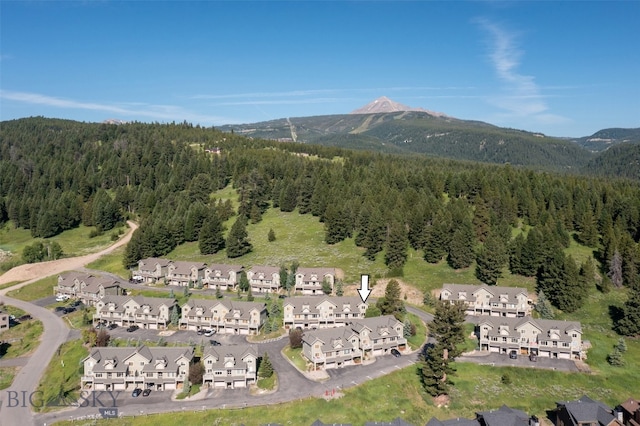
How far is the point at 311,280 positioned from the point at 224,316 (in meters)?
25.1

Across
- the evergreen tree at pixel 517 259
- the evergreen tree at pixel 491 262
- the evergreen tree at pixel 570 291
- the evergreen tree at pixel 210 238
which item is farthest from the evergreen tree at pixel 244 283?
the evergreen tree at pixel 570 291

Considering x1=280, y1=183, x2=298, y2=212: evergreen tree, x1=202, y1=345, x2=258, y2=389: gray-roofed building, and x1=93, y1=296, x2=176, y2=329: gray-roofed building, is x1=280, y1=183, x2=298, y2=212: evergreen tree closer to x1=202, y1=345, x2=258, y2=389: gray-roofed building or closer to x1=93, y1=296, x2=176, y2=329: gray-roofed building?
A: x1=93, y1=296, x2=176, y2=329: gray-roofed building

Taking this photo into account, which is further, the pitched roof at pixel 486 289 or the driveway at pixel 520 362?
the pitched roof at pixel 486 289

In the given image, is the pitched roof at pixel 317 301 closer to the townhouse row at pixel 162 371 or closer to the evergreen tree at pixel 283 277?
the evergreen tree at pixel 283 277

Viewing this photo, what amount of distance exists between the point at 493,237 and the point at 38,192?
183667 mm

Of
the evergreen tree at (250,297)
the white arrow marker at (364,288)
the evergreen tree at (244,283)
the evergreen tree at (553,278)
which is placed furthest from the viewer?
the evergreen tree at (244,283)

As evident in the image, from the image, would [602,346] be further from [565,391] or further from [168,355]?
[168,355]

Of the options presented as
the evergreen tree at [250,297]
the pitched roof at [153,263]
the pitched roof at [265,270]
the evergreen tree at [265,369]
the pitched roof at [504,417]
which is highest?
the pitched roof at [265,270]

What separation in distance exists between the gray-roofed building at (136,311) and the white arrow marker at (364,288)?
40.8 meters

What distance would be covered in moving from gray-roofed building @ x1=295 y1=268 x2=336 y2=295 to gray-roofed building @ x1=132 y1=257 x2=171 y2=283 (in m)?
36.3

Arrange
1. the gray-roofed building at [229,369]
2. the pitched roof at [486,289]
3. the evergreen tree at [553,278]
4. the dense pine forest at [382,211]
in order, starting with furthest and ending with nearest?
the dense pine forest at [382,211] → the evergreen tree at [553,278] → the pitched roof at [486,289] → the gray-roofed building at [229,369]

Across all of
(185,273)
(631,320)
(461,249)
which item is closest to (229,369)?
(185,273)

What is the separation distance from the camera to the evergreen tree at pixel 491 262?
323ft

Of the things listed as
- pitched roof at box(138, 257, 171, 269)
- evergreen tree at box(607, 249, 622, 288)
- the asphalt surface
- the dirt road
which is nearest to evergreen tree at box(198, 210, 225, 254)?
pitched roof at box(138, 257, 171, 269)
